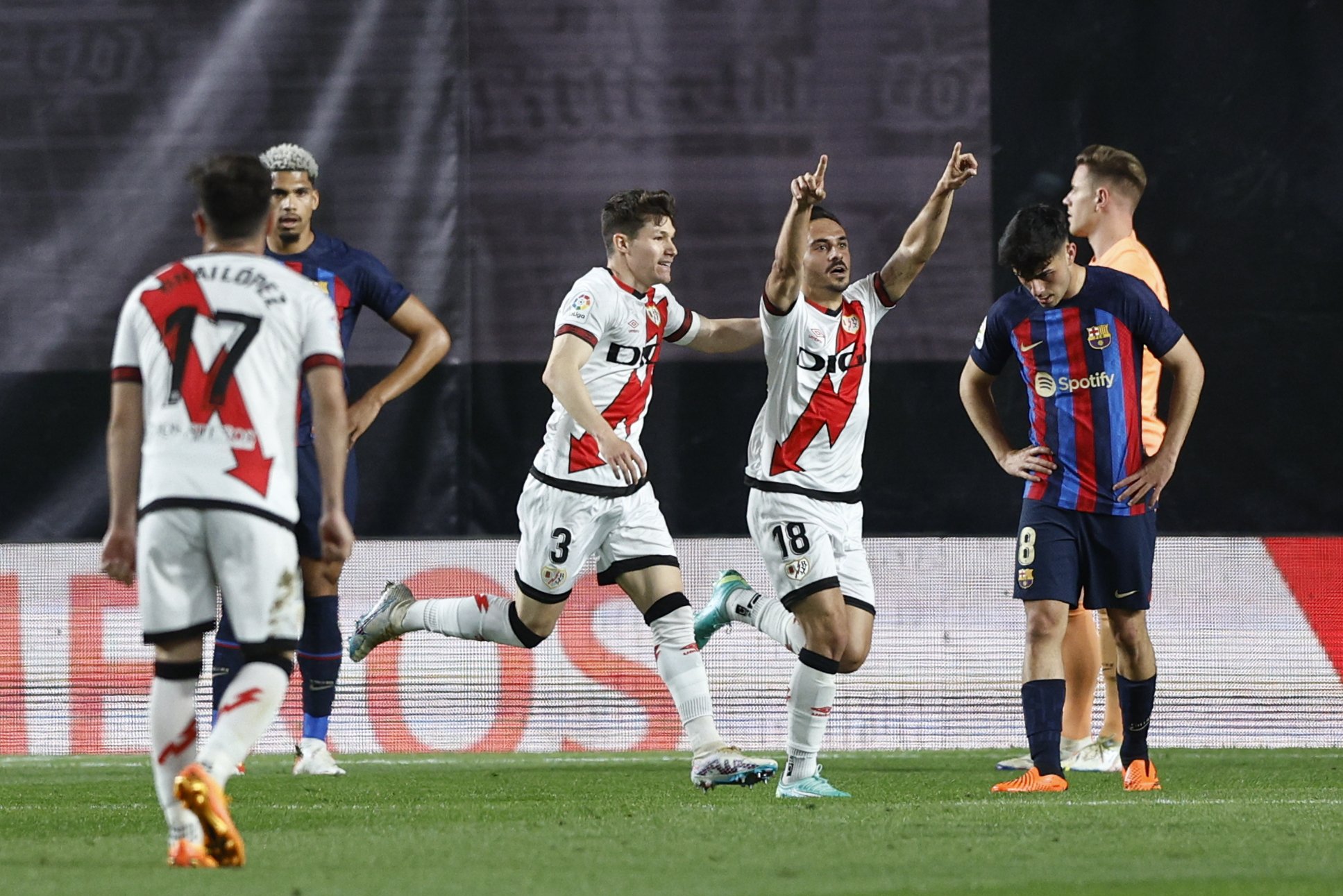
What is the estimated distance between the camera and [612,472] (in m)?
5.87

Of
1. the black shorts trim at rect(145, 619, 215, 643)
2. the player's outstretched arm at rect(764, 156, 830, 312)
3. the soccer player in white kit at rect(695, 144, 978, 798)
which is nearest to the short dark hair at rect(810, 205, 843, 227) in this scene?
the soccer player in white kit at rect(695, 144, 978, 798)

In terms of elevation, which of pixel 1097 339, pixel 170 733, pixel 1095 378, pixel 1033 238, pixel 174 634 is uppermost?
pixel 1033 238

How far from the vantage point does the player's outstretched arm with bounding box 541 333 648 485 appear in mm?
5465

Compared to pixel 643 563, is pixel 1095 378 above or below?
above

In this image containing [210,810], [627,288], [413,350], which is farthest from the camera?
[413,350]

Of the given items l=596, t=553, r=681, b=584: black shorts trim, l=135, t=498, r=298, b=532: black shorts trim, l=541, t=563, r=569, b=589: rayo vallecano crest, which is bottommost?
l=541, t=563, r=569, b=589: rayo vallecano crest

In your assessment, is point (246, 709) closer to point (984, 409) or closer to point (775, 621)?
point (775, 621)

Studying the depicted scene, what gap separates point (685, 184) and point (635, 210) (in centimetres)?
270

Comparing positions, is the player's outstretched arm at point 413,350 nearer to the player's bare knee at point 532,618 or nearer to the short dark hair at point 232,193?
the player's bare knee at point 532,618

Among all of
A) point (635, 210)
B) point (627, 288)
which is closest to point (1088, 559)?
point (627, 288)

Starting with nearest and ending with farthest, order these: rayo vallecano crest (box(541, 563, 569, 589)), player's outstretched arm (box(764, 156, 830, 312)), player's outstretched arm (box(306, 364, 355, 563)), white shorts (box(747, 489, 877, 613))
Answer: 1. player's outstretched arm (box(306, 364, 355, 563))
2. player's outstretched arm (box(764, 156, 830, 312))
3. white shorts (box(747, 489, 877, 613))
4. rayo vallecano crest (box(541, 563, 569, 589))

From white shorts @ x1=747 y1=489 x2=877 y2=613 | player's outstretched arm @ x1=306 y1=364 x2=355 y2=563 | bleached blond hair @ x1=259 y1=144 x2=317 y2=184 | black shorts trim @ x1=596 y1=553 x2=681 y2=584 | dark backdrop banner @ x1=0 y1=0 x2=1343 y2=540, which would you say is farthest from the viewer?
dark backdrop banner @ x1=0 y1=0 x2=1343 y2=540

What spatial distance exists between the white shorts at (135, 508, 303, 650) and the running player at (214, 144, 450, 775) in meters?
2.25

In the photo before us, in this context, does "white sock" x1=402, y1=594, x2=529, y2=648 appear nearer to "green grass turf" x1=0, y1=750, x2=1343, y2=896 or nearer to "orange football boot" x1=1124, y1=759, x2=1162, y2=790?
"green grass turf" x1=0, y1=750, x2=1343, y2=896
